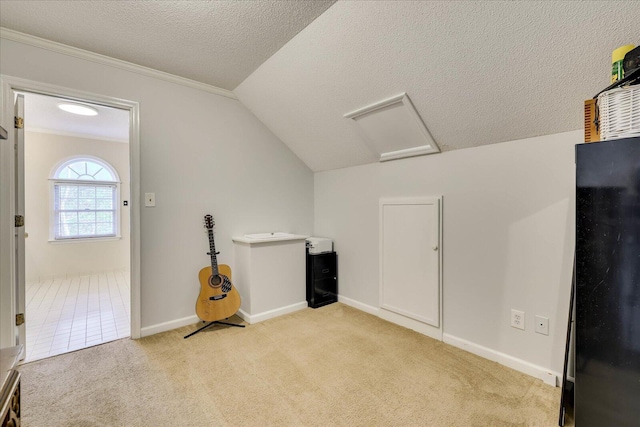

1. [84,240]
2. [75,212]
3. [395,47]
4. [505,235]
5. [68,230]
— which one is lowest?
[84,240]

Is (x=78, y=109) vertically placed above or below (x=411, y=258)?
above

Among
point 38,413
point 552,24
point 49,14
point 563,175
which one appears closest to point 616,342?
point 563,175

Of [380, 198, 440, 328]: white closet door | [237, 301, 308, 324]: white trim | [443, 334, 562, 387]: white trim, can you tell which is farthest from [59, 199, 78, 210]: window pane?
[443, 334, 562, 387]: white trim

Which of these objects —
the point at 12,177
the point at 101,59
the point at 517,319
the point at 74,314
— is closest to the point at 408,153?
the point at 517,319

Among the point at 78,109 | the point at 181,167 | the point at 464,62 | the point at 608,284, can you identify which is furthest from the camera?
the point at 78,109

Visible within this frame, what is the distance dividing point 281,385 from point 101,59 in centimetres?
261

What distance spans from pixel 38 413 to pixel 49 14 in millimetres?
2201

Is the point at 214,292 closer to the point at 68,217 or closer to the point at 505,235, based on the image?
the point at 505,235

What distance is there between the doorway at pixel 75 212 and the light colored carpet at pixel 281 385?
1049 millimetres

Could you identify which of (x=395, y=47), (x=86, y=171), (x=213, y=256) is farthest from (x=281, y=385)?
(x=86, y=171)

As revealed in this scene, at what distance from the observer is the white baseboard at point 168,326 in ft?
7.47

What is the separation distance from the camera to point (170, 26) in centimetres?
177

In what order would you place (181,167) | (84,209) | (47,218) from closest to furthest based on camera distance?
1. (181,167)
2. (47,218)
3. (84,209)

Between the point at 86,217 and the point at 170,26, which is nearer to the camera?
the point at 170,26
